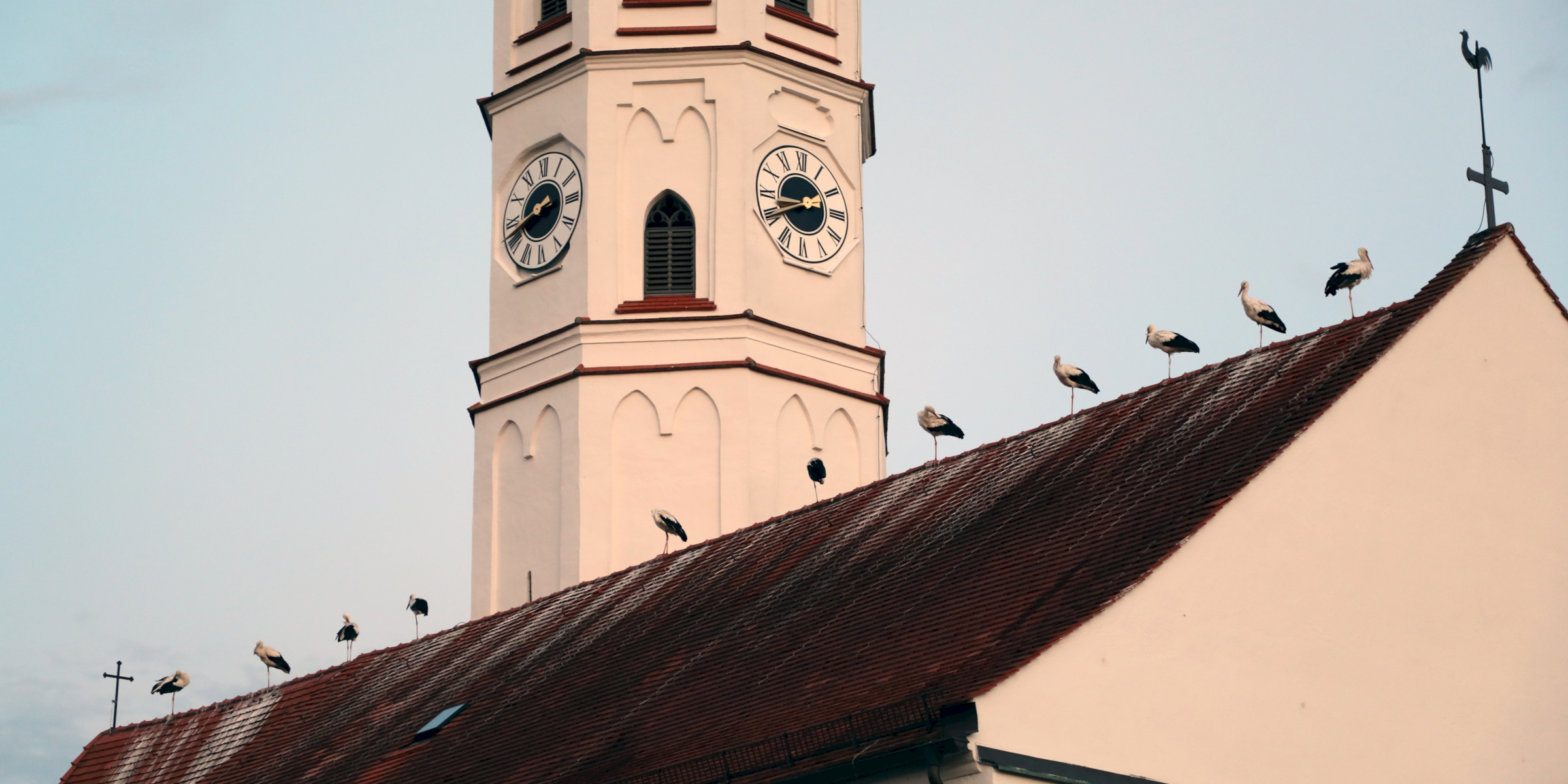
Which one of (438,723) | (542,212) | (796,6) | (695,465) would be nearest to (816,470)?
(695,465)

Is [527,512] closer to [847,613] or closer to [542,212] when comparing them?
[542,212]

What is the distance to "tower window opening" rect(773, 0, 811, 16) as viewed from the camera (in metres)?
38.9

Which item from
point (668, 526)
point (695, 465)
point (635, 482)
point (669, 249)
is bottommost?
point (668, 526)

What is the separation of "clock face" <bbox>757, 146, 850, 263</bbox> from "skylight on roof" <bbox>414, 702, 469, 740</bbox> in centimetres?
1238

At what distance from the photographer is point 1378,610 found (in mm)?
19391

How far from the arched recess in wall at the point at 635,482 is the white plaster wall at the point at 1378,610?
16.3m

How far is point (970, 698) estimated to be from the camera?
56.7 feet

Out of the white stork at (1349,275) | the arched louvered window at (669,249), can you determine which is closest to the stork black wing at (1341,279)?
the white stork at (1349,275)

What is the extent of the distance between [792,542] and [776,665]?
449 cm

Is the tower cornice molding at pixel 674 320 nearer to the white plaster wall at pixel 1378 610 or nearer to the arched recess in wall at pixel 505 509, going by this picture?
the arched recess in wall at pixel 505 509

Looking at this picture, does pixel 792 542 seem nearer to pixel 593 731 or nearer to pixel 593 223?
pixel 593 731

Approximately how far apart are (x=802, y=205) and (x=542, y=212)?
169 inches

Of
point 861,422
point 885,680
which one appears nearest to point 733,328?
point 861,422

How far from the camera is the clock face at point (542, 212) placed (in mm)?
37531
